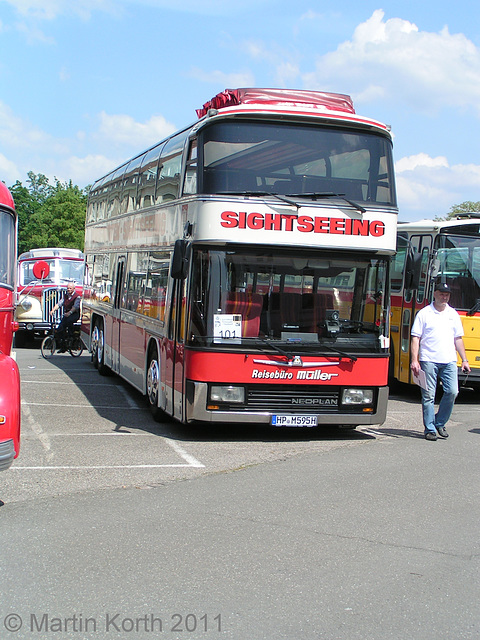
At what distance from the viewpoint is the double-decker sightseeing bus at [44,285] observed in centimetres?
2541

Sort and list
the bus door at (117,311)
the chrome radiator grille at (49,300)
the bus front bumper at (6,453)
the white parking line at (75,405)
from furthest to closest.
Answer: the chrome radiator grille at (49,300) → the bus door at (117,311) → the white parking line at (75,405) → the bus front bumper at (6,453)

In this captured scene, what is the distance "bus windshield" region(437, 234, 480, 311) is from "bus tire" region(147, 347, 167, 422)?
223 inches

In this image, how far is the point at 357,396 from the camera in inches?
400

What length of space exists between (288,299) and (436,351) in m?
2.20

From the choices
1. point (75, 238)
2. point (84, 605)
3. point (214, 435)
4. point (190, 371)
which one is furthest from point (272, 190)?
point (75, 238)

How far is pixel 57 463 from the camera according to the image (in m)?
8.44

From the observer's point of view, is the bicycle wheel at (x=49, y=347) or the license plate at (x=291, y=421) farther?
the bicycle wheel at (x=49, y=347)

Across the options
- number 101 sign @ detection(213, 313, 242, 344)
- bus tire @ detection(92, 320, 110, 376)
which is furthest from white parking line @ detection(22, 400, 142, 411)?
bus tire @ detection(92, 320, 110, 376)

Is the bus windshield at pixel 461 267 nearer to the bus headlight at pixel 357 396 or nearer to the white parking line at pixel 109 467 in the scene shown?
the bus headlight at pixel 357 396

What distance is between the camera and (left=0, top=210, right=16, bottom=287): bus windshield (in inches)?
324

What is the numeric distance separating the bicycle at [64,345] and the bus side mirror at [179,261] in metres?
12.4

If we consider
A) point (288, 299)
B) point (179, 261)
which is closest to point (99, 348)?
point (179, 261)

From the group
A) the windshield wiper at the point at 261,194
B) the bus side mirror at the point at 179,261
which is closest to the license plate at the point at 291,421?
the bus side mirror at the point at 179,261

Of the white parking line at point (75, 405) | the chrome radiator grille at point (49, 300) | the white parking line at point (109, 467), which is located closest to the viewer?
the white parking line at point (109, 467)
